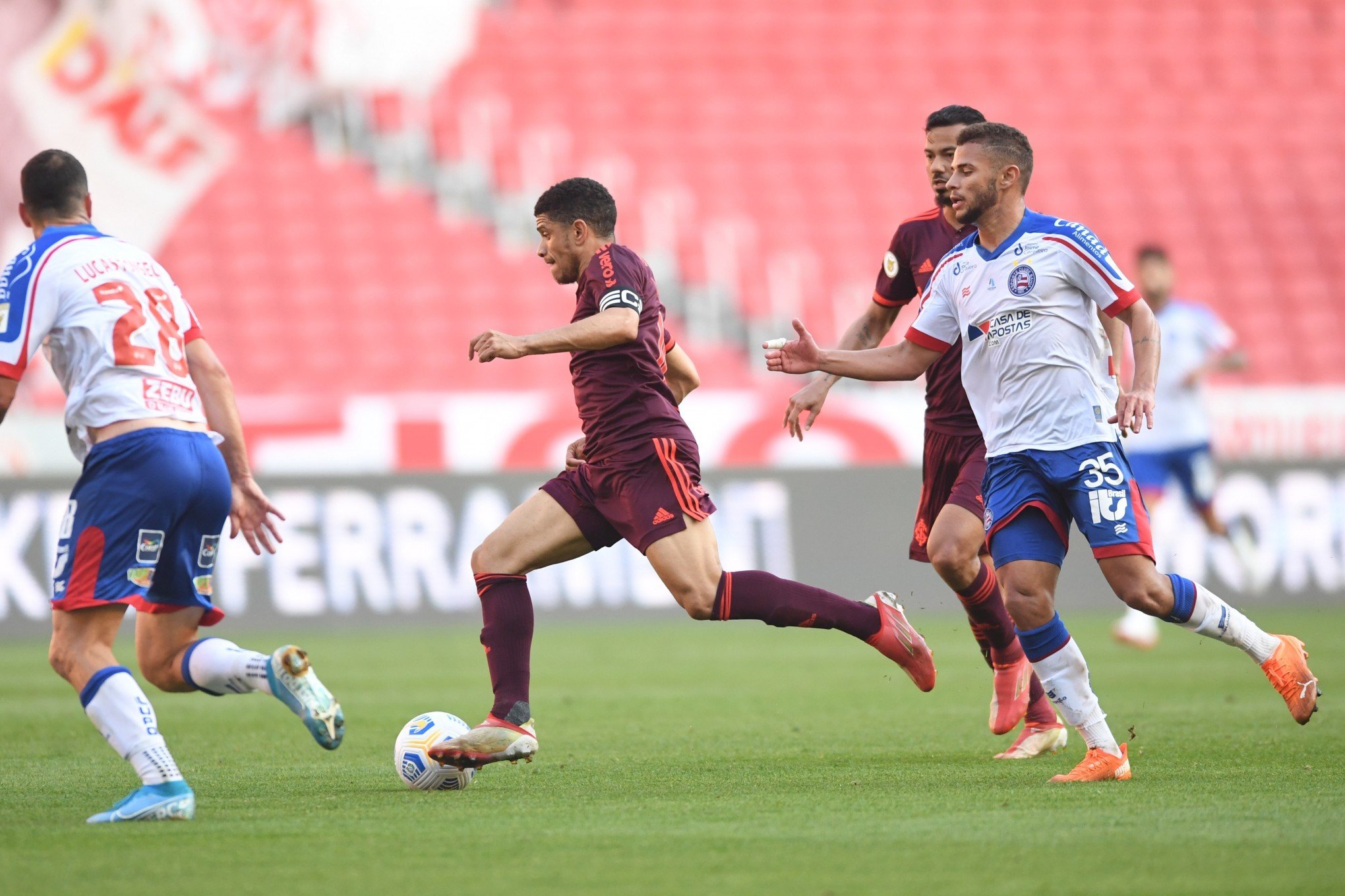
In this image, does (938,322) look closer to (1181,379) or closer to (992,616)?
(992,616)

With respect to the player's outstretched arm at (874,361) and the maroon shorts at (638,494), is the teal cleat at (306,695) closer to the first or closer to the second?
the maroon shorts at (638,494)

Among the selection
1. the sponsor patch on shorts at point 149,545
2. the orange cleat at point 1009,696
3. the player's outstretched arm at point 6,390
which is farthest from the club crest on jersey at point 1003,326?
the player's outstretched arm at point 6,390

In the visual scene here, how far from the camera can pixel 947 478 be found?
24.1 ft

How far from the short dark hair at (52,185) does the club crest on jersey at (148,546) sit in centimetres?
109

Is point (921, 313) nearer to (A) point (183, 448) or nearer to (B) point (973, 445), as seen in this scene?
(B) point (973, 445)

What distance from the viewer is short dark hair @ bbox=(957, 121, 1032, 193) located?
6.17 m

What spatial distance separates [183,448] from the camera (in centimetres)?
550

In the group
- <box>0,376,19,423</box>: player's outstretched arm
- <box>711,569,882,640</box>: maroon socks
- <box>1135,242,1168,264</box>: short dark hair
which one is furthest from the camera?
<box>1135,242,1168,264</box>: short dark hair

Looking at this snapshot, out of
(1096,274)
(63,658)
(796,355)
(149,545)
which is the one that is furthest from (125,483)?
(1096,274)

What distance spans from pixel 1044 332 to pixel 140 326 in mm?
3136

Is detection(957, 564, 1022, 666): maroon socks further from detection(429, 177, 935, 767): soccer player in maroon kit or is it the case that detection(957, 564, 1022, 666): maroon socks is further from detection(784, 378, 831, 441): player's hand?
detection(784, 378, 831, 441): player's hand

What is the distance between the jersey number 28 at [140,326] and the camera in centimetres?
544

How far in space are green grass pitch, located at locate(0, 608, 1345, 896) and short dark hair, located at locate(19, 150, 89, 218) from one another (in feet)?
6.47

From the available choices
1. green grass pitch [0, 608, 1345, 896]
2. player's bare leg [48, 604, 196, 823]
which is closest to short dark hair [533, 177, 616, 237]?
green grass pitch [0, 608, 1345, 896]
